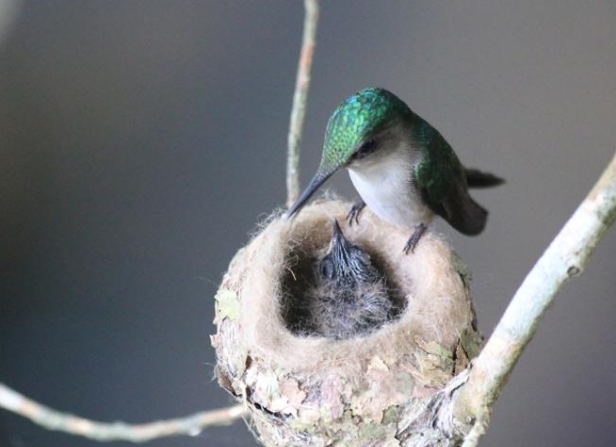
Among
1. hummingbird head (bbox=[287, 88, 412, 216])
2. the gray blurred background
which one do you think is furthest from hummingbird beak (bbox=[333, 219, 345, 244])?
the gray blurred background

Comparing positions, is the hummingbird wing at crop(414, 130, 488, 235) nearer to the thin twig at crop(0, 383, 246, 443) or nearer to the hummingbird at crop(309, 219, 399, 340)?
the hummingbird at crop(309, 219, 399, 340)

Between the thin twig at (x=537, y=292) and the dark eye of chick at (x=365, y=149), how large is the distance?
15.3 inches

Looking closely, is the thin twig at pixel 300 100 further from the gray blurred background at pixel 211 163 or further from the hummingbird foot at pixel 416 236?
the gray blurred background at pixel 211 163

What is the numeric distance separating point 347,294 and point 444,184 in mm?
310

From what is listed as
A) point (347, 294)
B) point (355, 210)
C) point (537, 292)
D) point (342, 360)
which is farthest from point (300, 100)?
point (537, 292)

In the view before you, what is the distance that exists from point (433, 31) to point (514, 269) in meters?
0.69

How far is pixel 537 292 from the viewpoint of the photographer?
0.62 m

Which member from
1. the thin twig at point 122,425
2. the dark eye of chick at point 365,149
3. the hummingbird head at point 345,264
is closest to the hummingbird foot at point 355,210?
the hummingbird head at point 345,264

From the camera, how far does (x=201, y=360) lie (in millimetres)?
1910

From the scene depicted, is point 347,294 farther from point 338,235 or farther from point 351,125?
point 351,125

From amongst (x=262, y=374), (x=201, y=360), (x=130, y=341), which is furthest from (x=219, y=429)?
(x=262, y=374)

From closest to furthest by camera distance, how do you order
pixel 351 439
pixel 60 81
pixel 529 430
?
pixel 351 439 → pixel 60 81 → pixel 529 430

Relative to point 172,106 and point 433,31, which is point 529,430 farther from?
point 172,106

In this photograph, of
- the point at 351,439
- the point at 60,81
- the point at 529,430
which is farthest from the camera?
the point at 529,430
